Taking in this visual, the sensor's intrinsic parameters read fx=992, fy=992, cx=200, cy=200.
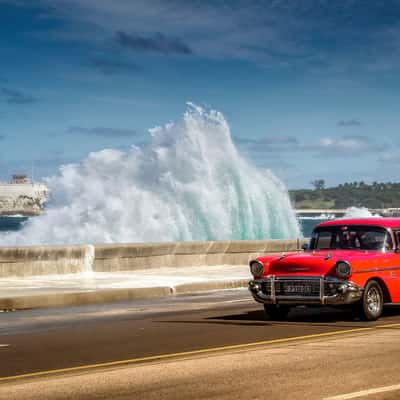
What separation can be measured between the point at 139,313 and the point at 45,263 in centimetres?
716

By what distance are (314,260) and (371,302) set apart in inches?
40.7

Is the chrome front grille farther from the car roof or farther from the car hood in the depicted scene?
the car roof

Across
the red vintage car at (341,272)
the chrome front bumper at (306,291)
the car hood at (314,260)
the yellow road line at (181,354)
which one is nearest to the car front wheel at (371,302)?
the red vintage car at (341,272)

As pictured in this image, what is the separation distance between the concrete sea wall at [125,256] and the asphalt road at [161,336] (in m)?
5.08

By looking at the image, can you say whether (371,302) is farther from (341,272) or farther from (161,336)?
(161,336)

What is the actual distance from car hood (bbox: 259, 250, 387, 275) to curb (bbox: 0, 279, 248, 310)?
16.8 ft

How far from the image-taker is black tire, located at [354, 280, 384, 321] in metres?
14.2

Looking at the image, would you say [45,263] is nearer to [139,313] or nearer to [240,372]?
[139,313]

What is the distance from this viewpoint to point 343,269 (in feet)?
46.2

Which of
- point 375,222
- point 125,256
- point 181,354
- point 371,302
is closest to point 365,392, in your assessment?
point 181,354

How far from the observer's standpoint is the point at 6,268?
22.3 m

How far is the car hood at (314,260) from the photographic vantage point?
14.2 meters

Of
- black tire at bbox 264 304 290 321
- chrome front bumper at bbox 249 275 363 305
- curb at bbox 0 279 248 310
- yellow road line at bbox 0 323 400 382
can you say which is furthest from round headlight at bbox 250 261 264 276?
curb at bbox 0 279 248 310

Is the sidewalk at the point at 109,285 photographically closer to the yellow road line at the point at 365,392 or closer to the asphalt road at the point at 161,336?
the asphalt road at the point at 161,336
